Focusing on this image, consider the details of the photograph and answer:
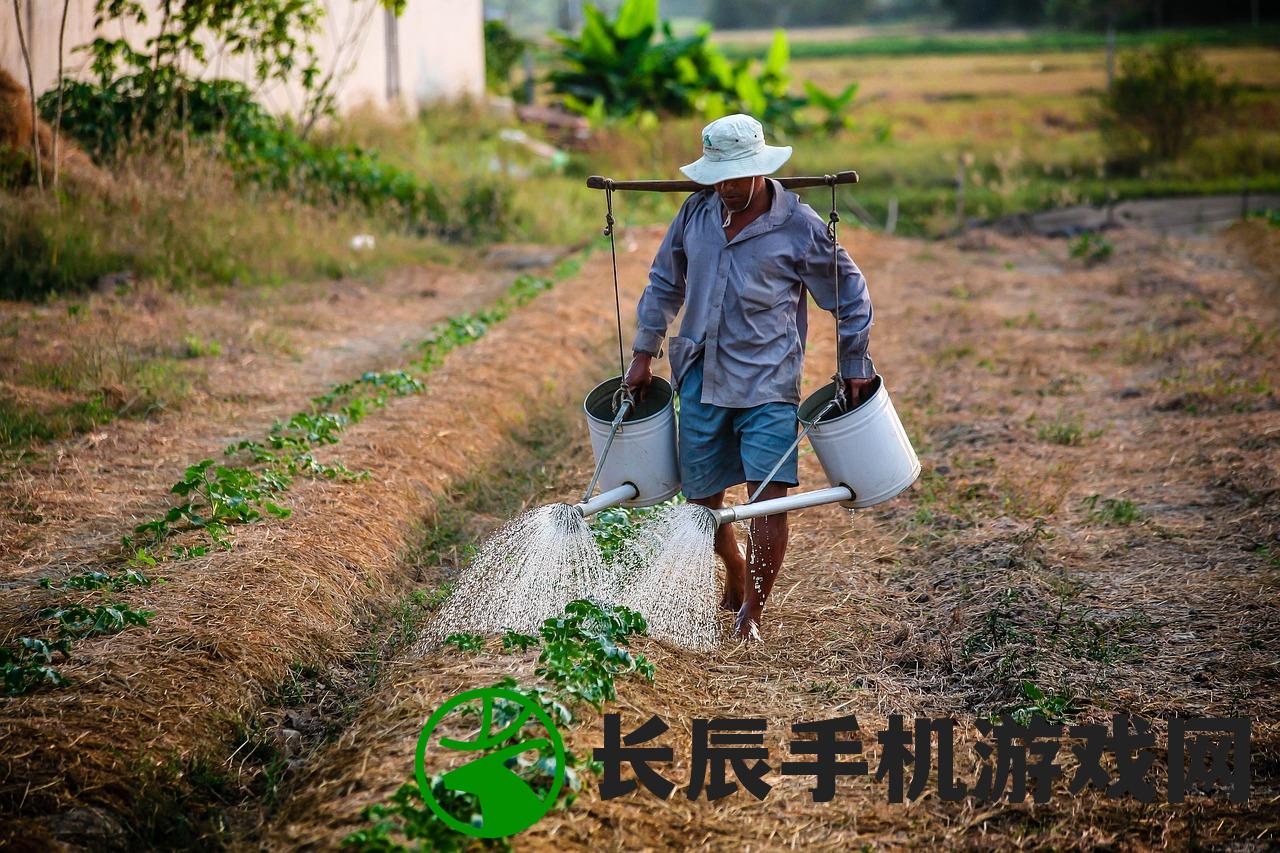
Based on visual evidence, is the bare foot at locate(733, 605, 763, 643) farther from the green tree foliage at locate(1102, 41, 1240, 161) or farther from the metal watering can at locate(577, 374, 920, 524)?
the green tree foliage at locate(1102, 41, 1240, 161)

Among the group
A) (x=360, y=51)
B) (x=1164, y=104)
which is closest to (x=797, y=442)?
(x=360, y=51)

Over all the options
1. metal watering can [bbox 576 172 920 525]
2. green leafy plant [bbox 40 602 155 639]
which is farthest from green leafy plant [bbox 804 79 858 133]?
green leafy plant [bbox 40 602 155 639]

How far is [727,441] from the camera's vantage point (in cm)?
425

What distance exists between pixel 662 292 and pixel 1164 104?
655 inches

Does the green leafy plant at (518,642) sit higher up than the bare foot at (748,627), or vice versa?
the green leafy plant at (518,642)

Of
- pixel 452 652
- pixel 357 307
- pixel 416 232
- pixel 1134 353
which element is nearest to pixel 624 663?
pixel 452 652

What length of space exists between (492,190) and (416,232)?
1.45m

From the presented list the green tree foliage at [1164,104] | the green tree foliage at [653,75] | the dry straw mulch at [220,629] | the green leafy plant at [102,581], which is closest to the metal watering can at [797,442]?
the dry straw mulch at [220,629]

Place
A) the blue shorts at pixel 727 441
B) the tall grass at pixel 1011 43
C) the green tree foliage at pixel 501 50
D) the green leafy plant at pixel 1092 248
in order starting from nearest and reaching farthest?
the blue shorts at pixel 727 441 < the green leafy plant at pixel 1092 248 < the green tree foliage at pixel 501 50 < the tall grass at pixel 1011 43

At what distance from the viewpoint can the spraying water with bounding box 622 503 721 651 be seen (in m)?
4.18

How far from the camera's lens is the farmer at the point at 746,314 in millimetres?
3982

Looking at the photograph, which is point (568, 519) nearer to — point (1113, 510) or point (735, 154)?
point (735, 154)

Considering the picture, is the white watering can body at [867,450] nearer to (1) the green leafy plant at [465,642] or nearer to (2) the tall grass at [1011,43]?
(1) the green leafy plant at [465,642]

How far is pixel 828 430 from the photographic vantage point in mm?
4035
